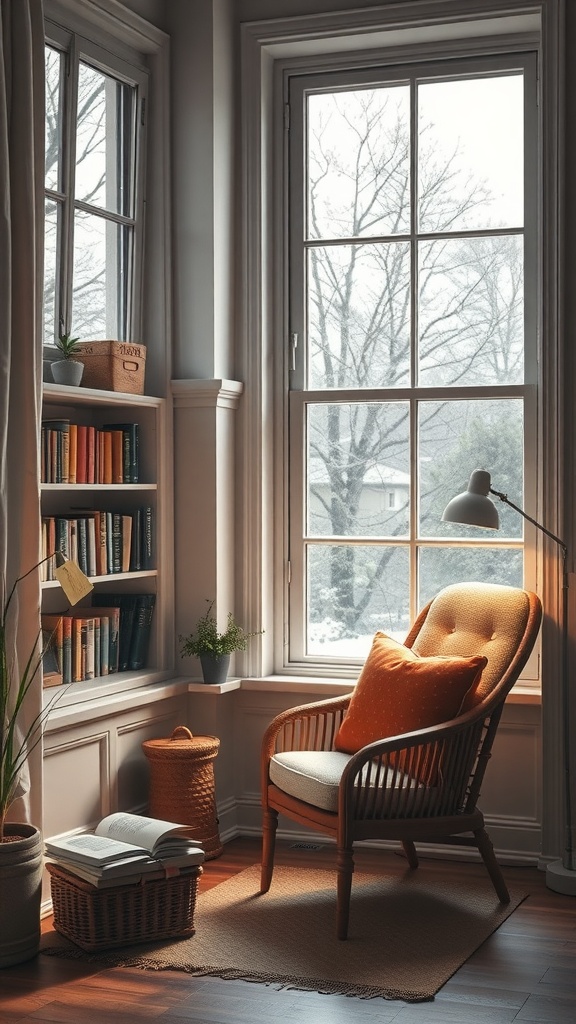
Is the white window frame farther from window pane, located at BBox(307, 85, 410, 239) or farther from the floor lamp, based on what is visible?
the floor lamp

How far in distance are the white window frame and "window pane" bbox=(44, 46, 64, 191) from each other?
842 mm

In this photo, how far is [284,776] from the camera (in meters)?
3.77

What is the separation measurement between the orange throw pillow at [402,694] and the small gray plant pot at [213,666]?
68 centimetres

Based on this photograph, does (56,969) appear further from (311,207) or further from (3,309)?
(311,207)

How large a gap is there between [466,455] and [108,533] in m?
1.39

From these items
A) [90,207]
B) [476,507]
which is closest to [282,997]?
[476,507]

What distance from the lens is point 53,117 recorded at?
409 centimetres

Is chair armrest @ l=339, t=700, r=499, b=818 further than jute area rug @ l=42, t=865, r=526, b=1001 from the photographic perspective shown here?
Yes

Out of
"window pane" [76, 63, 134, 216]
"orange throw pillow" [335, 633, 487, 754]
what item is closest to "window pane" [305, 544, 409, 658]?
"orange throw pillow" [335, 633, 487, 754]

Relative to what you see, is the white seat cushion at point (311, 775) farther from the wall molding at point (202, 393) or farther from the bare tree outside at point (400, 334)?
the wall molding at point (202, 393)

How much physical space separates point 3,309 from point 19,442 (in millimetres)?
388

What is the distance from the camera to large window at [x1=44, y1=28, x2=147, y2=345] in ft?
13.5

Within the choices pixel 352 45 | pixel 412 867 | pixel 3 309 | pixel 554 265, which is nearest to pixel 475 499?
pixel 554 265

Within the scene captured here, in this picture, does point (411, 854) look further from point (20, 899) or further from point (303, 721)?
point (20, 899)
